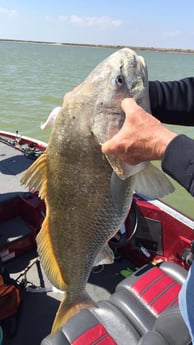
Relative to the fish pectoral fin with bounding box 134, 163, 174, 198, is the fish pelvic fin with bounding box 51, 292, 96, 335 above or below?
below

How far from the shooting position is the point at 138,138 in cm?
140

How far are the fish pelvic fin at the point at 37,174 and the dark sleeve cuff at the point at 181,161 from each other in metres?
0.61

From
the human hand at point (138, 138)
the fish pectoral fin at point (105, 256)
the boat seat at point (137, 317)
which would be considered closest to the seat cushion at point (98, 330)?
the boat seat at point (137, 317)

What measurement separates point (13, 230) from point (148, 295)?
222 centimetres

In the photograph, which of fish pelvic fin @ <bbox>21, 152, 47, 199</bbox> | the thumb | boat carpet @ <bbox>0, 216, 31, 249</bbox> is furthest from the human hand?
boat carpet @ <bbox>0, 216, 31, 249</bbox>

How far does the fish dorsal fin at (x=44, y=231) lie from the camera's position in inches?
66.8

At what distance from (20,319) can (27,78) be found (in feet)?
77.5

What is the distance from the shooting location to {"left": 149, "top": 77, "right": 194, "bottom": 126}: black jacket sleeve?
1893mm

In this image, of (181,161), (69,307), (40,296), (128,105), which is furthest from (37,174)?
(40,296)

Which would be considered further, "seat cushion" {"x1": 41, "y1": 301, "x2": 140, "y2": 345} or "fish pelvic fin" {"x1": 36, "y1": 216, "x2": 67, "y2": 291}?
"seat cushion" {"x1": 41, "y1": 301, "x2": 140, "y2": 345}

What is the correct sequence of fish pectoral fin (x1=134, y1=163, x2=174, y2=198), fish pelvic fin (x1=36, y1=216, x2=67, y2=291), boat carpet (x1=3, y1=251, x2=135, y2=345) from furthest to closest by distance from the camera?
boat carpet (x1=3, y1=251, x2=135, y2=345)
fish pelvic fin (x1=36, y1=216, x2=67, y2=291)
fish pectoral fin (x1=134, y1=163, x2=174, y2=198)

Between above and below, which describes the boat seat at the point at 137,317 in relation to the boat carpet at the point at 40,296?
above

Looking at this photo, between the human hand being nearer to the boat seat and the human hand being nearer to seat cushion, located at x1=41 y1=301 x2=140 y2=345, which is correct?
the boat seat

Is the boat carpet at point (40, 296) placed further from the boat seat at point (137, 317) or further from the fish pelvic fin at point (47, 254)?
the fish pelvic fin at point (47, 254)
